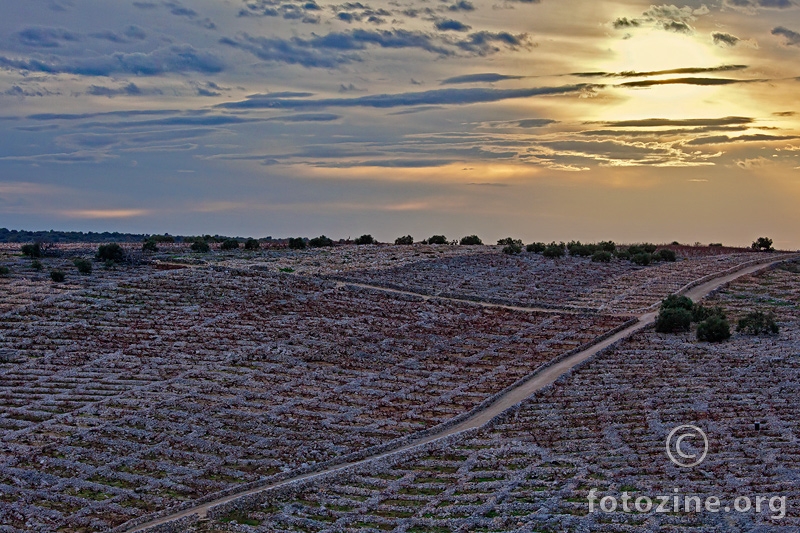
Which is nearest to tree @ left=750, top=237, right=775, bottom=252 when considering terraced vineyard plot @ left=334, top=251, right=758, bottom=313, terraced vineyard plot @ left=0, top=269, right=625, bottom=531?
terraced vineyard plot @ left=334, top=251, right=758, bottom=313

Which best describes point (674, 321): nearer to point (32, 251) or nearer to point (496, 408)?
point (496, 408)

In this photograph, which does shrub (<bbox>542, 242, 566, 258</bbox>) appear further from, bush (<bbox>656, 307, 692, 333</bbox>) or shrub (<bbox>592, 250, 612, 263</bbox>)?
bush (<bbox>656, 307, 692, 333</bbox>)

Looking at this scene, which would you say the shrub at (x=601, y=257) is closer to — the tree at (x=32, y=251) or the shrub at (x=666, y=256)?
the shrub at (x=666, y=256)

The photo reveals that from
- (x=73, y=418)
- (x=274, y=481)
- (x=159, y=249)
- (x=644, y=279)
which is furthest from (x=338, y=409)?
(x=159, y=249)

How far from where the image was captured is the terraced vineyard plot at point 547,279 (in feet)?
236

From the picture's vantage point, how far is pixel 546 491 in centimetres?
3306

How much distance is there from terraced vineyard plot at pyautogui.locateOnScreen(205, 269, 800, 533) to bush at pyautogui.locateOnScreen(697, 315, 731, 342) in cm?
609

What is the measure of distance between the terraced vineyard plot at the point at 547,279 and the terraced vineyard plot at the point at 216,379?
513 cm

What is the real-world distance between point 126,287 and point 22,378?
20.0m

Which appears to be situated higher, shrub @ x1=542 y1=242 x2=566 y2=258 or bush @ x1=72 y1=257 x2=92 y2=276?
shrub @ x1=542 y1=242 x2=566 y2=258

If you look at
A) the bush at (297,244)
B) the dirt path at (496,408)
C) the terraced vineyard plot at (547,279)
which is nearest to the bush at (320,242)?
the bush at (297,244)

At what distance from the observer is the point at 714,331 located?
183 feet

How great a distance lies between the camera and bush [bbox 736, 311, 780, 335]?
56750 millimetres

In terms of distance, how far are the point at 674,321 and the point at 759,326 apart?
5221 millimetres
